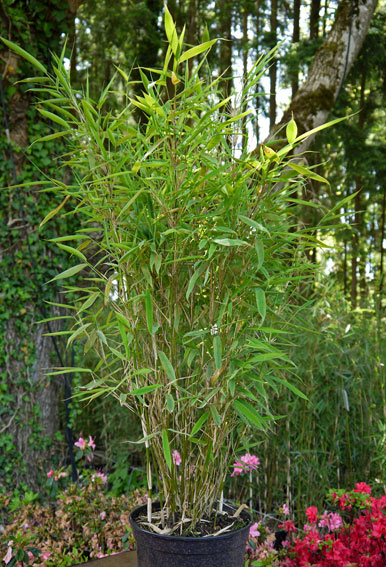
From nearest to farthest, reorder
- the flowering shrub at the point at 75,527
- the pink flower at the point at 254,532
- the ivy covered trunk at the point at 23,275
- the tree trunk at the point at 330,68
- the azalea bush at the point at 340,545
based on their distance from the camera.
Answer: the azalea bush at the point at 340,545, the pink flower at the point at 254,532, the flowering shrub at the point at 75,527, the ivy covered trunk at the point at 23,275, the tree trunk at the point at 330,68

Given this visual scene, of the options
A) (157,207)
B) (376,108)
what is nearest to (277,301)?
(157,207)

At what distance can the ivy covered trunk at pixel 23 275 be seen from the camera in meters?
2.81

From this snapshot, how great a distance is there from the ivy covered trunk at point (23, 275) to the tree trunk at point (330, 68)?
1665 mm

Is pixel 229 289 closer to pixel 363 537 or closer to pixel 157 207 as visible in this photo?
pixel 157 207

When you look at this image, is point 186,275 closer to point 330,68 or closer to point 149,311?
point 149,311

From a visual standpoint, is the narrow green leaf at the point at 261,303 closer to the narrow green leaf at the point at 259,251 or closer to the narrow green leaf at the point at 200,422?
the narrow green leaf at the point at 259,251

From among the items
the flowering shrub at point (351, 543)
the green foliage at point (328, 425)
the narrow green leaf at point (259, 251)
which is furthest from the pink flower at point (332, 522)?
the narrow green leaf at point (259, 251)

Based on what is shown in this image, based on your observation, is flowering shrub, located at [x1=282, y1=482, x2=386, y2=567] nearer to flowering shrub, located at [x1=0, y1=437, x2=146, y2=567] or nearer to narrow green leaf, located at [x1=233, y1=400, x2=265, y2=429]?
flowering shrub, located at [x1=0, y1=437, x2=146, y2=567]

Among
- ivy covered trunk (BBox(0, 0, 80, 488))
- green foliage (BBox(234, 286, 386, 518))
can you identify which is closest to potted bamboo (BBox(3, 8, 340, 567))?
green foliage (BBox(234, 286, 386, 518))

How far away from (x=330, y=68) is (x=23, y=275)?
8.36 ft

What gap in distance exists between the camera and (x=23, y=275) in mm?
2844

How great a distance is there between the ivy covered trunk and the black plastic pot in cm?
182

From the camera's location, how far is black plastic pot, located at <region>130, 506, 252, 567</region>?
112 cm

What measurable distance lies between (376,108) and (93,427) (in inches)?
244
